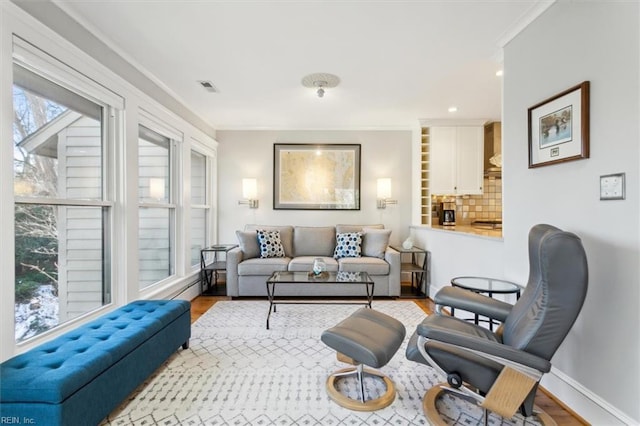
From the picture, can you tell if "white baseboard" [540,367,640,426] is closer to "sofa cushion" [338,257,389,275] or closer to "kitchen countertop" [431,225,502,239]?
"kitchen countertop" [431,225,502,239]

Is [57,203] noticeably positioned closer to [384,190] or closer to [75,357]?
[75,357]

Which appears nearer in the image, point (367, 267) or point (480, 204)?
point (367, 267)

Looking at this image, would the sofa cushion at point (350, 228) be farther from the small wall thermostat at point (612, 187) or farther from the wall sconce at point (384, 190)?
the small wall thermostat at point (612, 187)

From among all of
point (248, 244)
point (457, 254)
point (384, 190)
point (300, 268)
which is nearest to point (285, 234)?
point (248, 244)

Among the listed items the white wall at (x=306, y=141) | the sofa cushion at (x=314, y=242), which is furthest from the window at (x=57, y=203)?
the sofa cushion at (x=314, y=242)

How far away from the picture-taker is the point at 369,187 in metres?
4.70

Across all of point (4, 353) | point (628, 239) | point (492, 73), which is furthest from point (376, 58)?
point (4, 353)

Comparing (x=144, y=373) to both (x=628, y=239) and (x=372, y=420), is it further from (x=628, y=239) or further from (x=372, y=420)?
(x=628, y=239)

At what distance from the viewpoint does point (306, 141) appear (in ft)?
15.4

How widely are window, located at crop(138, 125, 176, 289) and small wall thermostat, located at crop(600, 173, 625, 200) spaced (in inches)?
142

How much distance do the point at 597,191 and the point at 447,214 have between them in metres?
3.20

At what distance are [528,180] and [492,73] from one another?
1.38m

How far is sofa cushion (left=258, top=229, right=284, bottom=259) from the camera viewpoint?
159 inches

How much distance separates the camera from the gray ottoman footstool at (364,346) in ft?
5.29
